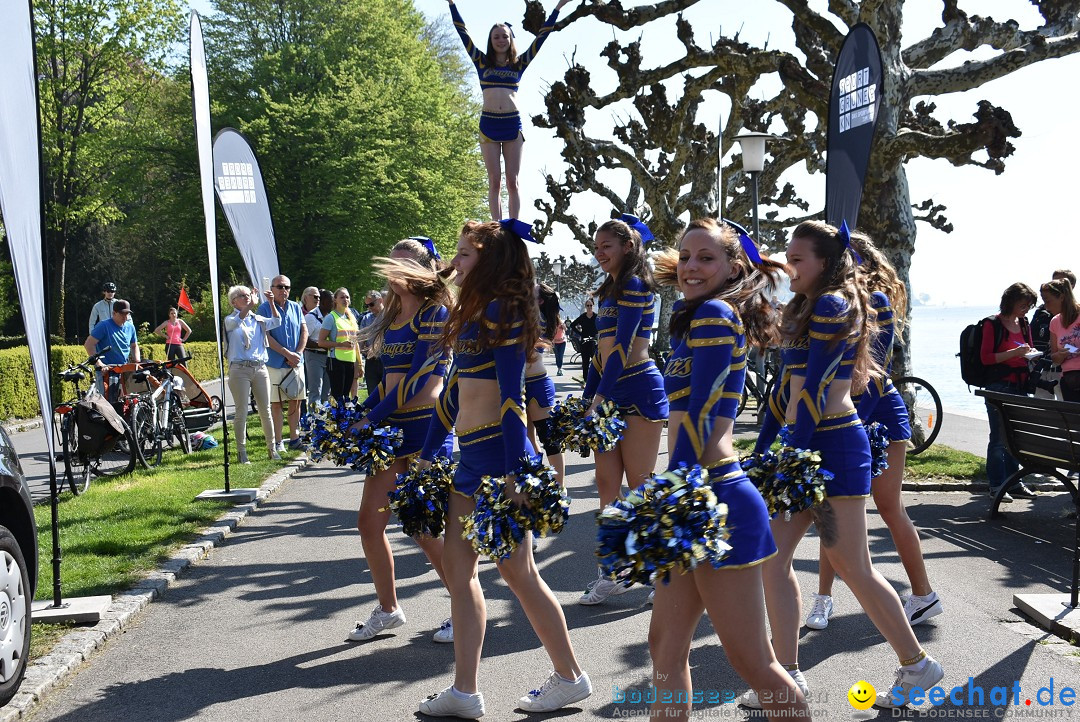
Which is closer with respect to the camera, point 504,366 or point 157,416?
point 504,366

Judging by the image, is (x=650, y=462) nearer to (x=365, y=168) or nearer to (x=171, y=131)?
(x=365, y=168)

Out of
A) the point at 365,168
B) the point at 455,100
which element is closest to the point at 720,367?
the point at 365,168

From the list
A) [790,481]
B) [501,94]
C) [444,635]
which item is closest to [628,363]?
[444,635]

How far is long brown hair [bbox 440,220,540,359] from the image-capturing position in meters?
4.01

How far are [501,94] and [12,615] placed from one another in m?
5.04

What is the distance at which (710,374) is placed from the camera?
125 inches

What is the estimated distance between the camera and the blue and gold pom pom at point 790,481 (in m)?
3.79

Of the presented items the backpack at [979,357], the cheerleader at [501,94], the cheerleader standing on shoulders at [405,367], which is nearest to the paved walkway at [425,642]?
the cheerleader standing on shoulders at [405,367]

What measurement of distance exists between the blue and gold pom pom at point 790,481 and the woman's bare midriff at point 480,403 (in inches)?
42.2

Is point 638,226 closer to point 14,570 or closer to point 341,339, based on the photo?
point 14,570

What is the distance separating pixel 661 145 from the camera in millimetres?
24656

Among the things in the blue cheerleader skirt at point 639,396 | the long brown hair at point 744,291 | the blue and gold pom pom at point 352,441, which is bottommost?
the blue and gold pom pom at point 352,441

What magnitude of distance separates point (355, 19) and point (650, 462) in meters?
36.6

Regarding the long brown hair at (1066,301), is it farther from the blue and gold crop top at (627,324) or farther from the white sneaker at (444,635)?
the white sneaker at (444,635)
